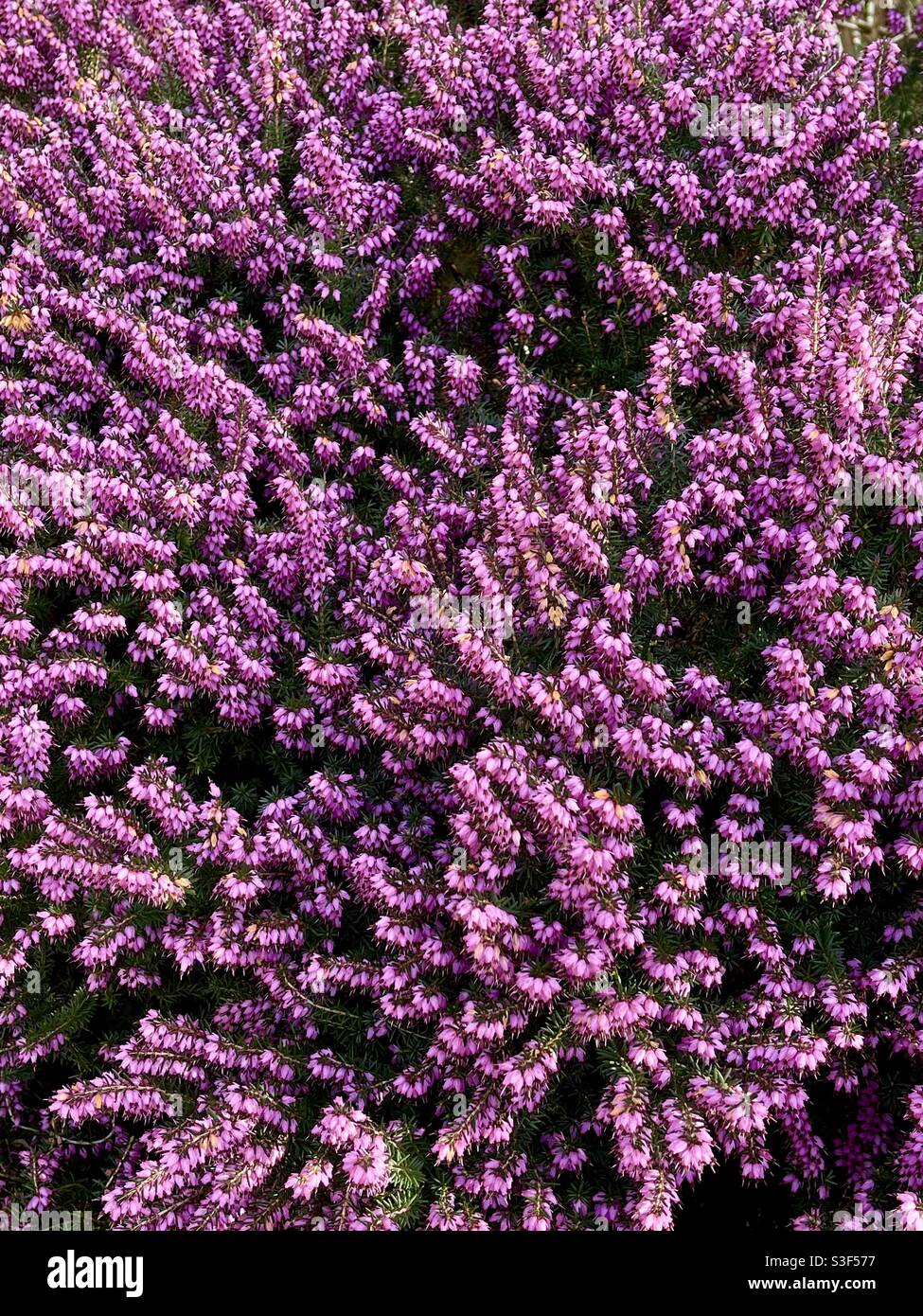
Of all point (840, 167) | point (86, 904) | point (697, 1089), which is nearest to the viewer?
point (697, 1089)

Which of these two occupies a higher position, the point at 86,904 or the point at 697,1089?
the point at 86,904

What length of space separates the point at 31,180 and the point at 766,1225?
639cm

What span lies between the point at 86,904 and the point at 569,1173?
7.74 ft

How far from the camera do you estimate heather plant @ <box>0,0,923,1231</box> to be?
3.80 metres

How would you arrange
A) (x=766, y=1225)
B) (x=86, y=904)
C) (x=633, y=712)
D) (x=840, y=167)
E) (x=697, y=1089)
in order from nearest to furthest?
(x=697, y=1089) → (x=633, y=712) → (x=766, y=1225) → (x=86, y=904) → (x=840, y=167)

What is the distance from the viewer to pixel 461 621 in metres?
3.99

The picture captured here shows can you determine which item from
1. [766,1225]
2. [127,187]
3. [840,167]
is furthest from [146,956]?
[840,167]

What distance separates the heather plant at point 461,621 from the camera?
150 inches

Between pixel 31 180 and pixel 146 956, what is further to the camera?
pixel 31 180

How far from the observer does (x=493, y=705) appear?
4.07m

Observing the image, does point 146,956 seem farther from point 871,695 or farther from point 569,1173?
point 871,695

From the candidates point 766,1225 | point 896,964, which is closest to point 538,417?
point 896,964

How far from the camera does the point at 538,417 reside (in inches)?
207

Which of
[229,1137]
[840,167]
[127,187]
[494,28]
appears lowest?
[229,1137]
